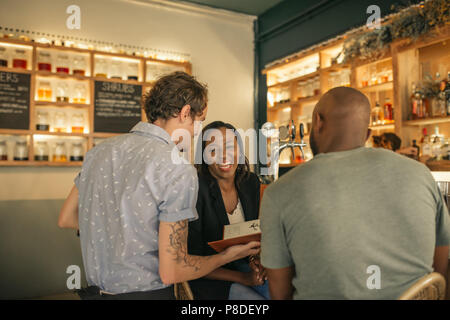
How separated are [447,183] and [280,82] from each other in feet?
11.7

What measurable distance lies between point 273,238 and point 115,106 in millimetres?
3446

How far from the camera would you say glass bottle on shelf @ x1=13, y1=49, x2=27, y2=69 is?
3641 millimetres

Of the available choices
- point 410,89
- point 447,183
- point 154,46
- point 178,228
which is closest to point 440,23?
point 410,89

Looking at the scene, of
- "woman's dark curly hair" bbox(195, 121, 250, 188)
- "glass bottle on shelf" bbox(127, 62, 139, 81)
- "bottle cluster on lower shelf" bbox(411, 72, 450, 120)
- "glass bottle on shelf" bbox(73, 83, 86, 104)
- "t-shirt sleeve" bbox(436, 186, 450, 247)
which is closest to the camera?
"t-shirt sleeve" bbox(436, 186, 450, 247)

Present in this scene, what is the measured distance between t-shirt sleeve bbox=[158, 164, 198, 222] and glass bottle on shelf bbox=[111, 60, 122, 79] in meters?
3.30

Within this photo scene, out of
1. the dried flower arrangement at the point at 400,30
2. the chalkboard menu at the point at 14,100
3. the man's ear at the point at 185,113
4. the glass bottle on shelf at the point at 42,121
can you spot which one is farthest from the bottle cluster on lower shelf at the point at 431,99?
the chalkboard menu at the point at 14,100

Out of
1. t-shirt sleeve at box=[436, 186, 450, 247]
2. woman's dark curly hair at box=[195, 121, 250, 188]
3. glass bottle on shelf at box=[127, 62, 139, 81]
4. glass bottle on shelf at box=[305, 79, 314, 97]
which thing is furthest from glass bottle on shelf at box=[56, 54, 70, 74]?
t-shirt sleeve at box=[436, 186, 450, 247]

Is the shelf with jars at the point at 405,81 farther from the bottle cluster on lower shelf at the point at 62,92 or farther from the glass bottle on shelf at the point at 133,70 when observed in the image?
the bottle cluster on lower shelf at the point at 62,92

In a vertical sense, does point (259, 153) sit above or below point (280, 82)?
below

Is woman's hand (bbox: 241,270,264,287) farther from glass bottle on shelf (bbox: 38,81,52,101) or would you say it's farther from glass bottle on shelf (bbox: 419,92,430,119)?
glass bottle on shelf (bbox: 38,81,52,101)

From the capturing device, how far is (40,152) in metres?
3.71

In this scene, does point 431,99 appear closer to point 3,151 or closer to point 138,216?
point 138,216
